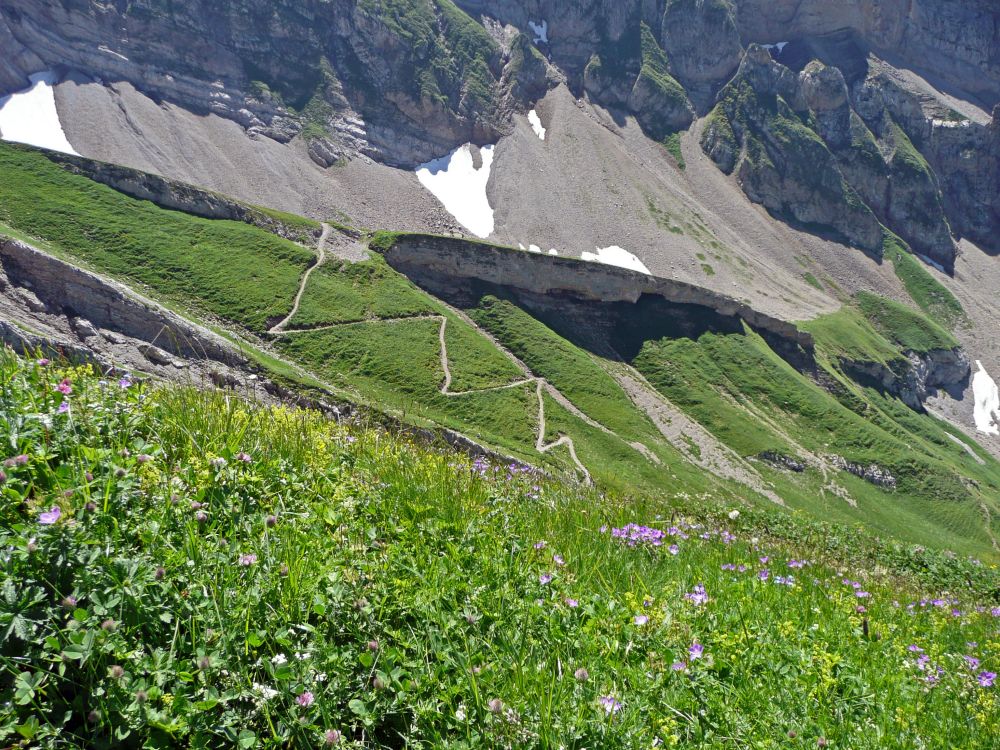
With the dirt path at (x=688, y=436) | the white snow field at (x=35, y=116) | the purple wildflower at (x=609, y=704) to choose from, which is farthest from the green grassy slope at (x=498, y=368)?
the white snow field at (x=35, y=116)

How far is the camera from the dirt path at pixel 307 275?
6456 cm

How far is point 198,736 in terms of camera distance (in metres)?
2.56

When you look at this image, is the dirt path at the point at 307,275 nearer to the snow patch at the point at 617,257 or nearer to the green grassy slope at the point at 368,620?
the green grassy slope at the point at 368,620

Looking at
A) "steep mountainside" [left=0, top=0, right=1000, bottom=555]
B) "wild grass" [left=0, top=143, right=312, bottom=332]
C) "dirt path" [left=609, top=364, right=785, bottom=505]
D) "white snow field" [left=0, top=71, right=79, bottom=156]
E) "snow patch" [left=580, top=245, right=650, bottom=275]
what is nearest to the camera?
"steep mountainside" [left=0, top=0, right=1000, bottom=555]

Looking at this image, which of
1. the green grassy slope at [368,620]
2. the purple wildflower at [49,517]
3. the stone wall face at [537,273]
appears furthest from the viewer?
the stone wall face at [537,273]

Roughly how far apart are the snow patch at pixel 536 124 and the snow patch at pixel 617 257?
57126 mm

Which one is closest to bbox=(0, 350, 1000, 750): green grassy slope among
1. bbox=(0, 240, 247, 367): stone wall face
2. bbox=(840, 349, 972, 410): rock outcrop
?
bbox=(0, 240, 247, 367): stone wall face

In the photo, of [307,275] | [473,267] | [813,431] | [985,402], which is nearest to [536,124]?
[473,267]

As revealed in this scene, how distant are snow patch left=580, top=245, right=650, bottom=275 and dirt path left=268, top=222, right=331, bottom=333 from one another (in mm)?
78193

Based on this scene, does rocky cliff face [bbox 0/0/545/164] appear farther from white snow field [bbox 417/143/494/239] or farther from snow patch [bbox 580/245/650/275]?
snow patch [bbox 580/245/650/275]

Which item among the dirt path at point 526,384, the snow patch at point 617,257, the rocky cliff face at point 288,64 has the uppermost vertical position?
the rocky cliff face at point 288,64

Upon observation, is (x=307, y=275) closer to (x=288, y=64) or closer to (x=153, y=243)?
(x=153, y=243)

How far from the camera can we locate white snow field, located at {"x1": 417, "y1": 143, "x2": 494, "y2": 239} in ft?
519

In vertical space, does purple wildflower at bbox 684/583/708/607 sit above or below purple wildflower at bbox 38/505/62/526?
below
